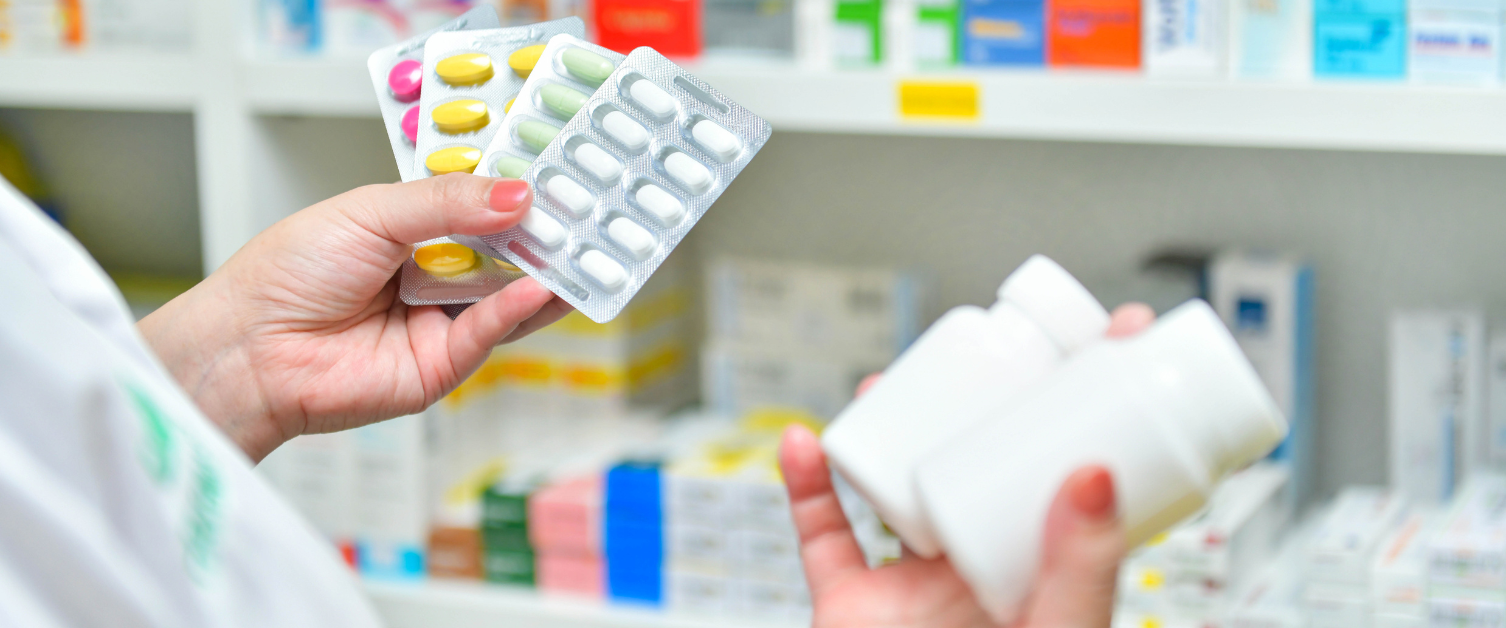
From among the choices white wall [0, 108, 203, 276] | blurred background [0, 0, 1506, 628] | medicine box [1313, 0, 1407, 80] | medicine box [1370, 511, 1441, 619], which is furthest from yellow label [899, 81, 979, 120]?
white wall [0, 108, 203, 276]

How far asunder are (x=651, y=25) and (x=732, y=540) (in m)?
0.45

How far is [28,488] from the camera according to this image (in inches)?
11.7

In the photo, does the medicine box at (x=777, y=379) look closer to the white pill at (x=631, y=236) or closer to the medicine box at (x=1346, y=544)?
the medicine box at (x=1346, y=544)

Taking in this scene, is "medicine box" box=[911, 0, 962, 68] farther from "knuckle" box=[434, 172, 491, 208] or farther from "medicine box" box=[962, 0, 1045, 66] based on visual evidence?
"knuckle" box=[434, 172, 491, 208]

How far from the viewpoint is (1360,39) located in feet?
2.71

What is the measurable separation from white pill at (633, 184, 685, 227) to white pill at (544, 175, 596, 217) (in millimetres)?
31

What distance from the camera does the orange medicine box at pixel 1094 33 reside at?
0.88m

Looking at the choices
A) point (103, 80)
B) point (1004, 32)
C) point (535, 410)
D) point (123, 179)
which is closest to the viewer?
point (1004, 32)

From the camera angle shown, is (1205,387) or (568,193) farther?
(568,193)

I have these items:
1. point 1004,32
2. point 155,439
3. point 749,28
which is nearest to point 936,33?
point 1004,32

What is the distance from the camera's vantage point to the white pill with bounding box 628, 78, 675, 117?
67 cm

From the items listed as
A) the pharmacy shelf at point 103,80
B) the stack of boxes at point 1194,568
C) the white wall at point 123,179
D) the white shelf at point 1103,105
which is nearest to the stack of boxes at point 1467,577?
the stack of boxes at point 1194,568

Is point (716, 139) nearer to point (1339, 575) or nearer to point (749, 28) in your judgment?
point (749, 28)

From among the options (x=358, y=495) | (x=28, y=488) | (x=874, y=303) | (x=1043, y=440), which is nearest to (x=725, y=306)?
(x=874, y=303)
